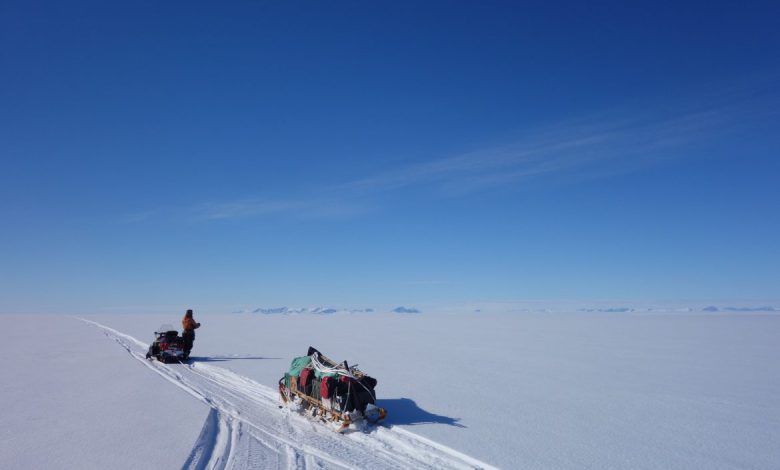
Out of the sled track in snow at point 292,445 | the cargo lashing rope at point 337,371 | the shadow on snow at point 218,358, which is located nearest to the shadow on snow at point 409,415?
the sled track in snow at point 292,445

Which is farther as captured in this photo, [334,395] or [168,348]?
[168,348]

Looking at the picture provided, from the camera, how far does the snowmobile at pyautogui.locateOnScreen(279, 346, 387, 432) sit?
6.80 metres

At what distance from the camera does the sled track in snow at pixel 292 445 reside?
5.37 meters

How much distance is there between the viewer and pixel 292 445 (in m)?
6.07

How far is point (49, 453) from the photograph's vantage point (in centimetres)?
552

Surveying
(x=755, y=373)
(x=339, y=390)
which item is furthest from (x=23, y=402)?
(x=755, y=373)

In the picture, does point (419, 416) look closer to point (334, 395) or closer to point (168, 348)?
point (334, 395)

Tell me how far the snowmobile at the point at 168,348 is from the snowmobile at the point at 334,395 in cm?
710

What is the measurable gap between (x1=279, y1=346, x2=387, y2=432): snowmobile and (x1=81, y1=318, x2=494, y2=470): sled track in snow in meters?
0.21

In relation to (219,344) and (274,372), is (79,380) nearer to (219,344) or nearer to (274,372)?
(274,372)

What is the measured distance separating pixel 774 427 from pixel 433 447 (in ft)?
18.2

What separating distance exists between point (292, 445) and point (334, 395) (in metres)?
1.07

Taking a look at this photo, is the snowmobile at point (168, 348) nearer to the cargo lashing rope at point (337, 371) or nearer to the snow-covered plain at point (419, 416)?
the snow-covered plain at point (419, 416)

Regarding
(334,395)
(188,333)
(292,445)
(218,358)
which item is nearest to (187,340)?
(188,333)
